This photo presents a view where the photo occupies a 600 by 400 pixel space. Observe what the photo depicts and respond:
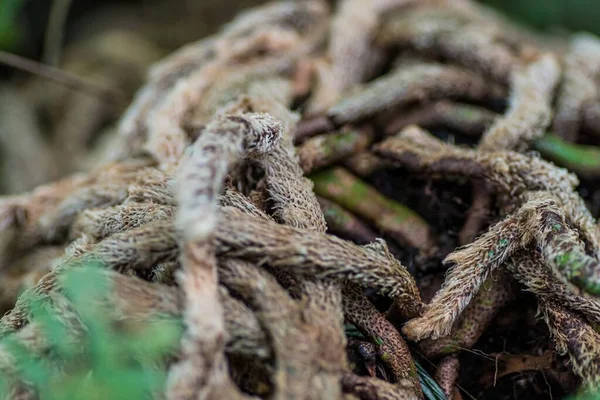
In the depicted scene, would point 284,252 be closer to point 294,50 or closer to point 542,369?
point 542,369

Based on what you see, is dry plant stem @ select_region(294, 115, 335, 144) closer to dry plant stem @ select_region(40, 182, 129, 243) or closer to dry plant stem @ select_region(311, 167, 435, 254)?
dry plant stem @ select_region(311, 167, 435, 254)

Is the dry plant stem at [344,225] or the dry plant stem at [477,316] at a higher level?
the dry plant stem at [344,225]

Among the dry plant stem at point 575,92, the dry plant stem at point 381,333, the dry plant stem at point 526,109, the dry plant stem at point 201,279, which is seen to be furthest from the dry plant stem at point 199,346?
the dry plant stem at point 575,92

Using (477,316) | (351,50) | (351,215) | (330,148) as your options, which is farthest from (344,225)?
(351,50)

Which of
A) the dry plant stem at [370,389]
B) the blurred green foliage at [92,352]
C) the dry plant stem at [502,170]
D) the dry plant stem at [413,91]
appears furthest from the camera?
the dry plant stem at [413,91]

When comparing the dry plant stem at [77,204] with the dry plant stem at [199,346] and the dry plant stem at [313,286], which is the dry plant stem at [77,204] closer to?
the dry plant stem at [313,286]

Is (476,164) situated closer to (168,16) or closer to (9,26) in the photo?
(9,26)

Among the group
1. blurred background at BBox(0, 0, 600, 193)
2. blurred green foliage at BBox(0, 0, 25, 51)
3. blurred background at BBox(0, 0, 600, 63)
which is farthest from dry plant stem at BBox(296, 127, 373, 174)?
blurred background at BBox(0, 0, 600, 63)

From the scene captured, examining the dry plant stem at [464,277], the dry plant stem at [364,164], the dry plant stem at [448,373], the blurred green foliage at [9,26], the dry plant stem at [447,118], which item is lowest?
the dry plant stem at [448,373]
